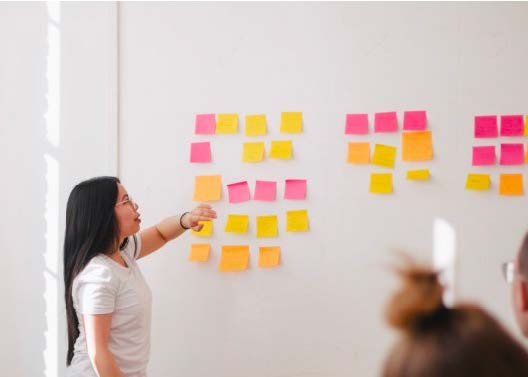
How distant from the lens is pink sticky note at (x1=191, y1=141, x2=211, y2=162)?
90.8 inches

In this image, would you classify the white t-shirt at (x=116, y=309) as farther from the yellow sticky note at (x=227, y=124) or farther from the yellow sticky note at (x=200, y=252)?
the yellow sticky note at (x=227, y=124)

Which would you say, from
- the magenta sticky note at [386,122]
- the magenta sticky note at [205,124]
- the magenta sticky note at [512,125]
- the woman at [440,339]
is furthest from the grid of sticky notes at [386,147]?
the woman at [440,339]

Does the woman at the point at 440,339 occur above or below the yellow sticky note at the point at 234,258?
above

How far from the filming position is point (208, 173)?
2312 millimetres

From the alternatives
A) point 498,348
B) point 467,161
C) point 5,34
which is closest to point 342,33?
point 467,161

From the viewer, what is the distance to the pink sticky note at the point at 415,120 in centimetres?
229

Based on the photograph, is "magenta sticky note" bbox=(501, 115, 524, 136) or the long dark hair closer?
the long dark hair

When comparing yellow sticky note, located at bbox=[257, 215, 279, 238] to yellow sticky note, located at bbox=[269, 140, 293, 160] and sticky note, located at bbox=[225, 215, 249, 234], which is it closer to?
sticky note, located at bbox=[225, 215, 249, 234]

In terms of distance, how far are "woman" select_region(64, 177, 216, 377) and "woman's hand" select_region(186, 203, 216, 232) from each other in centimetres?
24

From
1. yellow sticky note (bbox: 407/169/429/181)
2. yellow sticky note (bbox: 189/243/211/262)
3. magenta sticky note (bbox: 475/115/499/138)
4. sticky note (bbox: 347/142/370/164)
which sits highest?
magenta sticky note (bbox: 475/115/499/138)

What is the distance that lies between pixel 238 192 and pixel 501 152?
1.02m

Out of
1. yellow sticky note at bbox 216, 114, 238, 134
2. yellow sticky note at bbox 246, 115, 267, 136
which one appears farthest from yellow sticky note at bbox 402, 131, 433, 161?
yellow sticky note at bbox 216, 114, 238, 134

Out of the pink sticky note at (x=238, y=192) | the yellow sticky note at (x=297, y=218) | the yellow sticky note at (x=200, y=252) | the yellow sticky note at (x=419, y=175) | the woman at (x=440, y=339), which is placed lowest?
the yellow sticky note at (x=200, y=252)

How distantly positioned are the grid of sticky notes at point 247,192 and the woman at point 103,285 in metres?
0.41
